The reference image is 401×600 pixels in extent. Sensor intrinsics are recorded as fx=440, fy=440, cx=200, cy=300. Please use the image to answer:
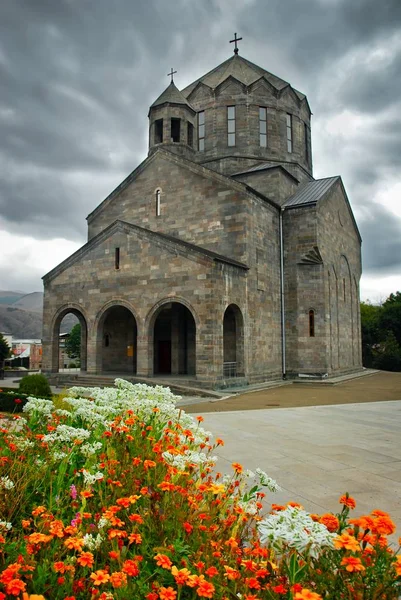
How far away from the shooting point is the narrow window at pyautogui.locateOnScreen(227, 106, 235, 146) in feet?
89.6

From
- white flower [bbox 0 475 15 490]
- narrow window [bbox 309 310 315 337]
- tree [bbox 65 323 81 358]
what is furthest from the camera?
tree [bbox 65 323 81 358]

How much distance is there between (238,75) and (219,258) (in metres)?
16.9

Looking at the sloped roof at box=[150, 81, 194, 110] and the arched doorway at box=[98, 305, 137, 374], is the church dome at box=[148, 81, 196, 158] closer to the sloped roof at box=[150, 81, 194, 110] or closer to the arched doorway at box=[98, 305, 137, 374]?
the sloped roof at box=[150, 81, 194, 110]

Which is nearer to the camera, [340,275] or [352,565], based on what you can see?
[352,565]

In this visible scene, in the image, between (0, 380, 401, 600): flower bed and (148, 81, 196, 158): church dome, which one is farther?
(148, 81, 196, 158): church dome

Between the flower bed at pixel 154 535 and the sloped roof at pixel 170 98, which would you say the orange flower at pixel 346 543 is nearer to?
the flower bed at pixel 154 535

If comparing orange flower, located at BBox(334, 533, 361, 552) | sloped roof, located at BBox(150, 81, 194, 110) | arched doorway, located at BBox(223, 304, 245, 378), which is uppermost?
sloped roof, located at BBox(150, 81, 194, 110)

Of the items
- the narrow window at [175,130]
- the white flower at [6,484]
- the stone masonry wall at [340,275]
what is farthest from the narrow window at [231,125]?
the white flower at [6,484]

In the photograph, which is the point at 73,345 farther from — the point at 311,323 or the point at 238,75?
the point at 311,323

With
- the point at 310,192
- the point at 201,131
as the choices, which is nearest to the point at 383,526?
the point at 310,192

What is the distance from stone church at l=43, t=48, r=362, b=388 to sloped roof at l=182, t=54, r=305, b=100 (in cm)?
16

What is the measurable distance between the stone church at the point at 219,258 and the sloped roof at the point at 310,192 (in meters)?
0.19

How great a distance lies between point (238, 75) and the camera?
28438 millimetres

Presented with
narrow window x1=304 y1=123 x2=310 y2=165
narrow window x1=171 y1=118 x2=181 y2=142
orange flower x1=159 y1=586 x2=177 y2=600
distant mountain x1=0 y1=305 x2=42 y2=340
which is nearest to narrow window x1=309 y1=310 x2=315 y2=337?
narrow window x1=171 y1=118 x2=181 y2=142
